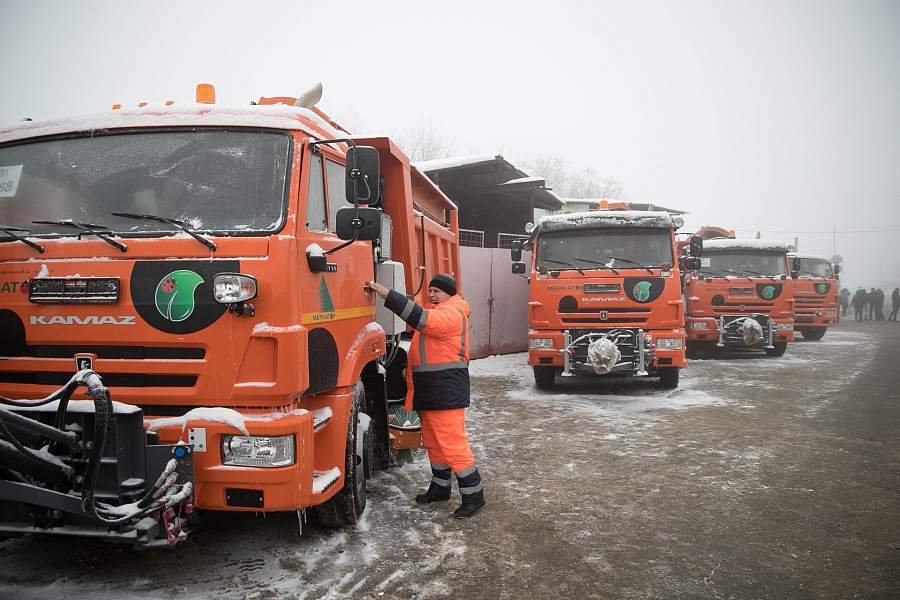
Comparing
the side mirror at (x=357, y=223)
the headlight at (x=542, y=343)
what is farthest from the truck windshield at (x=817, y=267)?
the side mirror at (x=357, y=223)

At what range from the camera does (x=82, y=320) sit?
3311 millimetres

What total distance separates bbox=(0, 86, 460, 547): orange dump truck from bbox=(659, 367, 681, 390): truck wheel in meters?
6.93

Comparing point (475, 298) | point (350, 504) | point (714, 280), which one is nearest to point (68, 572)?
point (350, 504)

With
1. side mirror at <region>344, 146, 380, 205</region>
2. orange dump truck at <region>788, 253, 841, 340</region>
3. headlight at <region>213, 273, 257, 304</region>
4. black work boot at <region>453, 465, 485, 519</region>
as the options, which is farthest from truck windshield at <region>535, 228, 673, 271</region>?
orange dump truck at <region>788, 253, 841, 340</region>

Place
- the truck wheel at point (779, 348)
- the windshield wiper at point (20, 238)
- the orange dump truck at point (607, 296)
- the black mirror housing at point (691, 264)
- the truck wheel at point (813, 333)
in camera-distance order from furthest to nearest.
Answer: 1. the truck wheel at point (813, 333)
2. the truck wheel at point (779, 348)
3. the black mirror housing at point (691, 264)
4. the orange dump truck at point (607, 296)
5. the windshield wiper at point (20, 238)

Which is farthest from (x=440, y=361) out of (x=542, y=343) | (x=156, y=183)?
(x=542, y=343)

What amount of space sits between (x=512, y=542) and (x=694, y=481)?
6.79ft

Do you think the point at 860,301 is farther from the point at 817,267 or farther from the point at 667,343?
the point at 667,343

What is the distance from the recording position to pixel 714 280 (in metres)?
13.8

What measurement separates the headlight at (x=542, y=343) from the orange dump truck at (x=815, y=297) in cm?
1166

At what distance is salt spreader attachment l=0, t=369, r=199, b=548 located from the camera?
114 inches

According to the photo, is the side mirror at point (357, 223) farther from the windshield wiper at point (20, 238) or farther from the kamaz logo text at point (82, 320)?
the windshield wiper at point (20, 238)

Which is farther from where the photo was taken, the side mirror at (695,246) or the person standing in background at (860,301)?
the person standing in background at (860,301)

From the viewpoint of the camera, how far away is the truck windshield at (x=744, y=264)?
45.6ft
